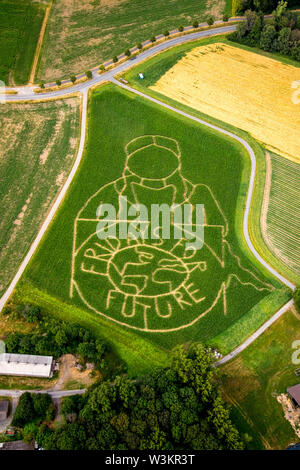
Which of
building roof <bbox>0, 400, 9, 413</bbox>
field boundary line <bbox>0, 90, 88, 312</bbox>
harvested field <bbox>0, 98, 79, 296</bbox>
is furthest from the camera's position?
harvested field <bbox>0, 98, 79, 296</bbox>

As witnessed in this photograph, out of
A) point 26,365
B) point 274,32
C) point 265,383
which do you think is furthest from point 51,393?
point 274,32

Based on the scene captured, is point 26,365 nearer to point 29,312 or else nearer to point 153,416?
point 29,312

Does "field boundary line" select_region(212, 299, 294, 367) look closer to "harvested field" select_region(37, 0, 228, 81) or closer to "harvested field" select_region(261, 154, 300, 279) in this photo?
"harvested field" select_region(261, 154, 300, 279)

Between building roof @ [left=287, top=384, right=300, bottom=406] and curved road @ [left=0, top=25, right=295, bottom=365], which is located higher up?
curved road @ [left=0, top=25, right=295, bottom=365]

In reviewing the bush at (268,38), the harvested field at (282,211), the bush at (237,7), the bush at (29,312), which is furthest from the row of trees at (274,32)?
the bush at (29,312)

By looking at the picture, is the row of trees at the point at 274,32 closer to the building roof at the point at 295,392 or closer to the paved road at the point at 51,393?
the building roof at the point at 295,392

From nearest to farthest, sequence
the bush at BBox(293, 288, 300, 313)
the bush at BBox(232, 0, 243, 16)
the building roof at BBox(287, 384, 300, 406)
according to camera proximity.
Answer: the building roof at BBox(287, 384, 300, 406)
the bush at BBox(293, 288, 300, 313)
the bush at BBox(232, 0, 243, 16)

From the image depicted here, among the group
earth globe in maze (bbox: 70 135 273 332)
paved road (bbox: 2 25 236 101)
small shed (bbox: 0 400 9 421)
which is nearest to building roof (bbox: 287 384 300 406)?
earth globe in maze (bbox: 70 135 273 332)
